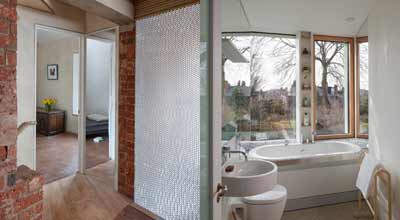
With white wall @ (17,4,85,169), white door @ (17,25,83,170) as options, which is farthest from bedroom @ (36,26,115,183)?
white door @ (17,25,83,170)

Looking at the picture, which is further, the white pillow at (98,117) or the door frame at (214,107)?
the white pillow at (98,117)

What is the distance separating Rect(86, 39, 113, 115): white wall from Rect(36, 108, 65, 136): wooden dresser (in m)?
1.00

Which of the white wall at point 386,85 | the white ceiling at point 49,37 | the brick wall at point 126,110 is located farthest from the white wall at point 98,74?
the white wall at point 386,85

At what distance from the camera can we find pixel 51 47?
404 cm

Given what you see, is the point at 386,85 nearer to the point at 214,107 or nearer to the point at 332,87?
the point at 332,87

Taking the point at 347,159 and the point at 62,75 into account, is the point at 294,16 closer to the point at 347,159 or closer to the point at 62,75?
the point at 347,159

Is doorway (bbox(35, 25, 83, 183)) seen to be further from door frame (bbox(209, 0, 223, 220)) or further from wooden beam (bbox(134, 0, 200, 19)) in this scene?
door frame (bbox(209, 0, 223, 220))

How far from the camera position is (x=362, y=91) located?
12.5 ft

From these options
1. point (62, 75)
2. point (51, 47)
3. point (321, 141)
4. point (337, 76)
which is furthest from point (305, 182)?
point (51, 47)

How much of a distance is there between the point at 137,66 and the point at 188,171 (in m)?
1.25

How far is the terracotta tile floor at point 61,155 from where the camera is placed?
3.36m

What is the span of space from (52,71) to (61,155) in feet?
4.50

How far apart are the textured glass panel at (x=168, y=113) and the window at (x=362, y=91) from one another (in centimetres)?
310

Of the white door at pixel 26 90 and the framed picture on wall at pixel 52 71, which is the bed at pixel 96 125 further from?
the framed picture on wall at pixel 52 71
